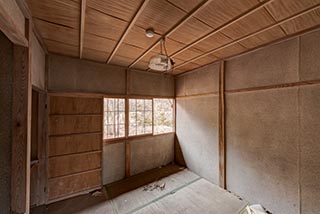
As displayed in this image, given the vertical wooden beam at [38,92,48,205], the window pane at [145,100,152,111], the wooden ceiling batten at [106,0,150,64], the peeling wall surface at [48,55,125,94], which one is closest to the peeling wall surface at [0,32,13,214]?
the wooden ceiling batten at [106,0,150,64]

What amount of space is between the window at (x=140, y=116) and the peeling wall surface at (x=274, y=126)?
1723 mm

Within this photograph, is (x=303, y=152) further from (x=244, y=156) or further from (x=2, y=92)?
(x=2, y=92)

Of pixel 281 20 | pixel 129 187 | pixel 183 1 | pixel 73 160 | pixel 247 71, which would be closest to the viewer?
pixel 183 1

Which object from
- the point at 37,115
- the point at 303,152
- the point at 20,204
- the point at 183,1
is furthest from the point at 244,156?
the point at 37,115


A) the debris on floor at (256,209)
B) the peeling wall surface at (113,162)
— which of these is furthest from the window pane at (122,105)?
the debris on floor at (256,209)

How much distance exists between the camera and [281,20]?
6.06 feet

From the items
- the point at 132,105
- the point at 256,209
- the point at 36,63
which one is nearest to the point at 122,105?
the point at 132,105

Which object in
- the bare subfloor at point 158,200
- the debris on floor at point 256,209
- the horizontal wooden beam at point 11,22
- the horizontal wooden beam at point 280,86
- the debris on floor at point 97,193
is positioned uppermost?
the horizontal wooden beam at point 11,22

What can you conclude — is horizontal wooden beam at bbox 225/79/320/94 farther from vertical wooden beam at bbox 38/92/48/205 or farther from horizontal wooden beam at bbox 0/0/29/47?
vertical wooden beam at bbox 38/92/48/205

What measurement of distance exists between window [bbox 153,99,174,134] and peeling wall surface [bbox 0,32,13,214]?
11.1 ft

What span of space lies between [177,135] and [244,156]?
85.3 inches

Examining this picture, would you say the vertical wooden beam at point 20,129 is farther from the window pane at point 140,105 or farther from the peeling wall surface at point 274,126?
the peeling wall surface at point 274,126

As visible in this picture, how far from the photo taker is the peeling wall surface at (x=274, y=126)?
2.08m

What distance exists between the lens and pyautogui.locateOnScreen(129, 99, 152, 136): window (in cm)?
403
